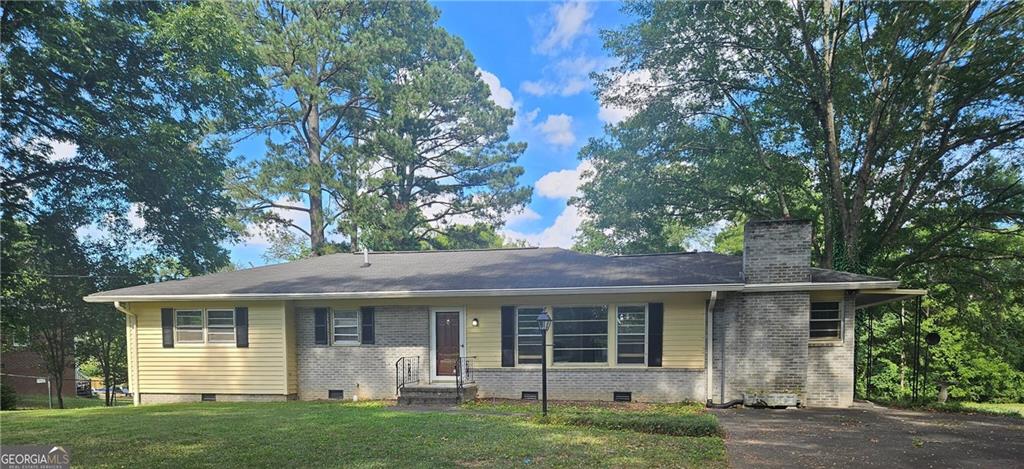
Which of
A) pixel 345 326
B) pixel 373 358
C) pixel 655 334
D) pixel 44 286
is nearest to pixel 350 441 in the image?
pixel 373 358

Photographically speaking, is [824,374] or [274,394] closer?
[824,374]

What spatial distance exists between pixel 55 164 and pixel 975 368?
35667mm

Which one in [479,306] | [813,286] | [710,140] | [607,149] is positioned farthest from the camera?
[607,149]

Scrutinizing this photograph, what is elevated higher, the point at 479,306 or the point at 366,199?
the point at 366,199

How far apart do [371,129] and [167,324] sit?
13299 mm

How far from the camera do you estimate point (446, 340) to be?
33.6ft

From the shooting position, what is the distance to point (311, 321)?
416 inches

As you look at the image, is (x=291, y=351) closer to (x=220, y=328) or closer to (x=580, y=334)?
(x=220, y=328)

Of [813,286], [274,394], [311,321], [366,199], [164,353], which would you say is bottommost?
[274,394]

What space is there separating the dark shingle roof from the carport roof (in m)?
0.02

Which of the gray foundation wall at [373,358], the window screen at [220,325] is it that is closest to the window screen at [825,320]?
the gray foundation wall at [373,358]

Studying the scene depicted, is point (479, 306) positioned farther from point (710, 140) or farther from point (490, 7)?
point (490, 7)

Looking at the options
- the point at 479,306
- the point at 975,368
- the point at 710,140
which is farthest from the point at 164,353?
the point at 975,368

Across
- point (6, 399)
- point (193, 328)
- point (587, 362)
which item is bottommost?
point (6, 399)
